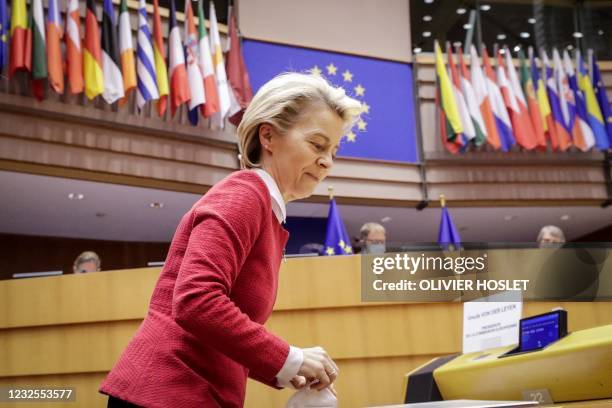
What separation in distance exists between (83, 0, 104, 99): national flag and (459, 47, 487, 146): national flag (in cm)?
437

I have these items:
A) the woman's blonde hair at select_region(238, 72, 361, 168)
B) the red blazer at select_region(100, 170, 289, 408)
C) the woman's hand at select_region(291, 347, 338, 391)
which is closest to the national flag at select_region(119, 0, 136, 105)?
the woman's blonde hair at select_region(238, 72, 361, 168)

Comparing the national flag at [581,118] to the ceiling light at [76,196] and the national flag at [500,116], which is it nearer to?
the national flag at [500,116]

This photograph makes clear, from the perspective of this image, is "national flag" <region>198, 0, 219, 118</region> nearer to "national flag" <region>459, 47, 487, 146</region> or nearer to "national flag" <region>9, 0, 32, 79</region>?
"national flag" <region>9, 0, 32, 79</region>

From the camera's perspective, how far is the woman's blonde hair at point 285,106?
1.24 meters

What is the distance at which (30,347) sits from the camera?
359 centimetres

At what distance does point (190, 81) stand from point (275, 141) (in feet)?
19.1

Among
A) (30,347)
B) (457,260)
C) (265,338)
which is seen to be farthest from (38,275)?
(265,338)

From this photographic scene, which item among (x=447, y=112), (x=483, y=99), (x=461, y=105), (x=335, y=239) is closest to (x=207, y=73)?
(x=335, y=239)

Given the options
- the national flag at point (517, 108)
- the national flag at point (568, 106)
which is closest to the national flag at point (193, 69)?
the national flag at point (517, 108)

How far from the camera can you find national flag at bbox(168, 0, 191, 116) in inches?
266

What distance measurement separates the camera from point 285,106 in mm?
1233

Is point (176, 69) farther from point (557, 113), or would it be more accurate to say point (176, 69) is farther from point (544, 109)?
point (557, 113)

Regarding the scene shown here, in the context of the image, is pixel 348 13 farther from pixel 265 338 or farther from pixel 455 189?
pixel 265 338

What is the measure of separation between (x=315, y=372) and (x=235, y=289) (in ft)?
0.62
